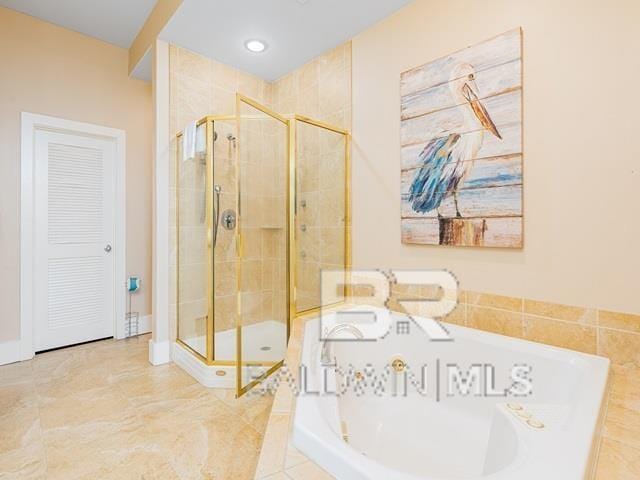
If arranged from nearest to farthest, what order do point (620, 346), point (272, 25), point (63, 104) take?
point (620, 346) < point (272, 25) < point (63, 104)

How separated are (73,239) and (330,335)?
2.54 m

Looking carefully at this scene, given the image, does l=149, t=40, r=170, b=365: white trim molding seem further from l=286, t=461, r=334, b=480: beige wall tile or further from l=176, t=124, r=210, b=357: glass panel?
l=286, t=461, r=334, b=480: beige wall tile

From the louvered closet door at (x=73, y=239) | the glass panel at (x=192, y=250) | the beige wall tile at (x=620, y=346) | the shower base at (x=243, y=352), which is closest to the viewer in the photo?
the beige wall tile at (x=620, y=346)

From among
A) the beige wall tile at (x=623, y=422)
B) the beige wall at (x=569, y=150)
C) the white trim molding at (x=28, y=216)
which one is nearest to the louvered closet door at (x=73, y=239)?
the white trim molding at (x=28, y=216)

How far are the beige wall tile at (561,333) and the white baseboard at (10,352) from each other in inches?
140

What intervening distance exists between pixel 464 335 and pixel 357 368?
0.60 meters

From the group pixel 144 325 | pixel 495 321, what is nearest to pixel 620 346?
pixel 495 321

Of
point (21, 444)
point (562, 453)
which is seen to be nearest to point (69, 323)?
point (21, 444)

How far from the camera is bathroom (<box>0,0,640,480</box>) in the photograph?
4.68 ft

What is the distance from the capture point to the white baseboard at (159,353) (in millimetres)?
2674

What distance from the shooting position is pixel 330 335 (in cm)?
194

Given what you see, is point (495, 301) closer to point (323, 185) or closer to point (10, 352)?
point (323, 185)

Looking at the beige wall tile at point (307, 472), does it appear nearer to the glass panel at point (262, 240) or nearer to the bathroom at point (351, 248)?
the bathroom at point (351, 248)

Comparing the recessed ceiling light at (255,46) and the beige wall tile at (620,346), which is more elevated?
the recessed ceiling light at (255,46)
